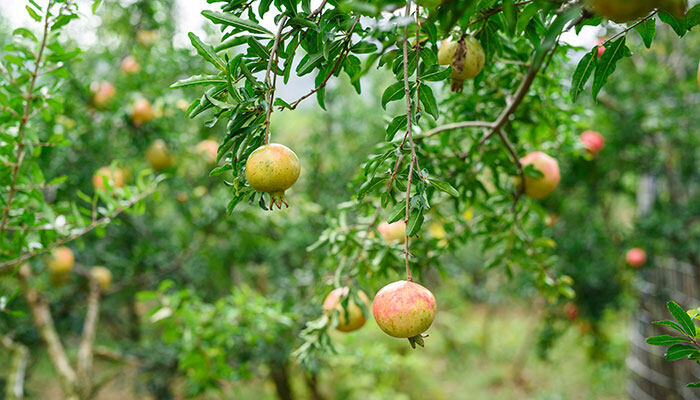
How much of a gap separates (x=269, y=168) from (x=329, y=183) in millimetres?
3102

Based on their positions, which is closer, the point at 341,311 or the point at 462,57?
the point at 462,57

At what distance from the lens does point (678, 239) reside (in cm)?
302

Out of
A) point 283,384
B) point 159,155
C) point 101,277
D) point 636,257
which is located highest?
point 636,257

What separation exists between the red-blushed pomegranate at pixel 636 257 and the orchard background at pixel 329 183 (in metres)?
0.02

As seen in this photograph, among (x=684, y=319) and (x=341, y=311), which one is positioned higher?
(x=684, y=319)

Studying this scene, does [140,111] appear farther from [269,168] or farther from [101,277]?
[269,168]

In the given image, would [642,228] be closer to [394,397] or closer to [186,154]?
[394,397]

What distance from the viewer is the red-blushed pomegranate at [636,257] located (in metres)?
3.04

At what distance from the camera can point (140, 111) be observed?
253cm

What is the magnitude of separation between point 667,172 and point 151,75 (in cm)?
360

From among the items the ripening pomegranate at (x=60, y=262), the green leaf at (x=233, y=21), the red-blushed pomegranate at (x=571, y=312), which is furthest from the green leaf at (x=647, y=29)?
the red-blushed pomegranate at (x=571, y=312)

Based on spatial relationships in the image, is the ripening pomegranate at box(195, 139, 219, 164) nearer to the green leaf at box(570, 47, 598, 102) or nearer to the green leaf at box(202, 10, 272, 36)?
the green leaf at box(202, 10, 272, 36)

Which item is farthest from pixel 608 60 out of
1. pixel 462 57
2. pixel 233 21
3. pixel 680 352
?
pixel 233 21

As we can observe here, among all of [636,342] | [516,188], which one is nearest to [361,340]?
[636,342]
